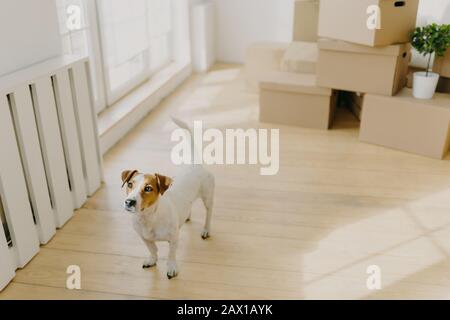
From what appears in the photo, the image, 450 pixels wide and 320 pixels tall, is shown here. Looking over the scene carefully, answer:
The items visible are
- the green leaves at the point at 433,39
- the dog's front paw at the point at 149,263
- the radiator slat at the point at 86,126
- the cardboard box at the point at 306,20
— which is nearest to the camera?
the dog's front paw at the point at 149,263

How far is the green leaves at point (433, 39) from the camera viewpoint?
93.2 inches

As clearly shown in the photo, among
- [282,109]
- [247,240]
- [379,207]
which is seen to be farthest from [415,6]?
[247,240]

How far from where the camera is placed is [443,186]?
220 cm

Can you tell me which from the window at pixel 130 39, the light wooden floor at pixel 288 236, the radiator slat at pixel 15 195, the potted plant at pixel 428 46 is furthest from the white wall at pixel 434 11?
the radiator slat at pixel 15 195

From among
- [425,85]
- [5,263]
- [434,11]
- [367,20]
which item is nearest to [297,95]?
[367,20]

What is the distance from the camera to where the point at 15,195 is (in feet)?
5.13

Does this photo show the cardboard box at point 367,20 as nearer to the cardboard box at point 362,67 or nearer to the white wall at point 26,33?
the cardboard box at point 362,67

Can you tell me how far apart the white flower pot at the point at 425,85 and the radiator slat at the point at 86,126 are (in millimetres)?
1738

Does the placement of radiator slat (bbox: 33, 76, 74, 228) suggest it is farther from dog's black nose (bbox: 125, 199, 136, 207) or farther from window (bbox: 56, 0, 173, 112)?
window (bbox: 56, 0, 173, 112)

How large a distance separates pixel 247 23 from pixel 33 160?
3230mm

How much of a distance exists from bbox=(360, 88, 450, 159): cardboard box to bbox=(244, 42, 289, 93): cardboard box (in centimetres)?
108

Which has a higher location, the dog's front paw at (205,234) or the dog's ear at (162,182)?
the dog's ear at (162,182)

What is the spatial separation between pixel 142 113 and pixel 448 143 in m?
1.92
